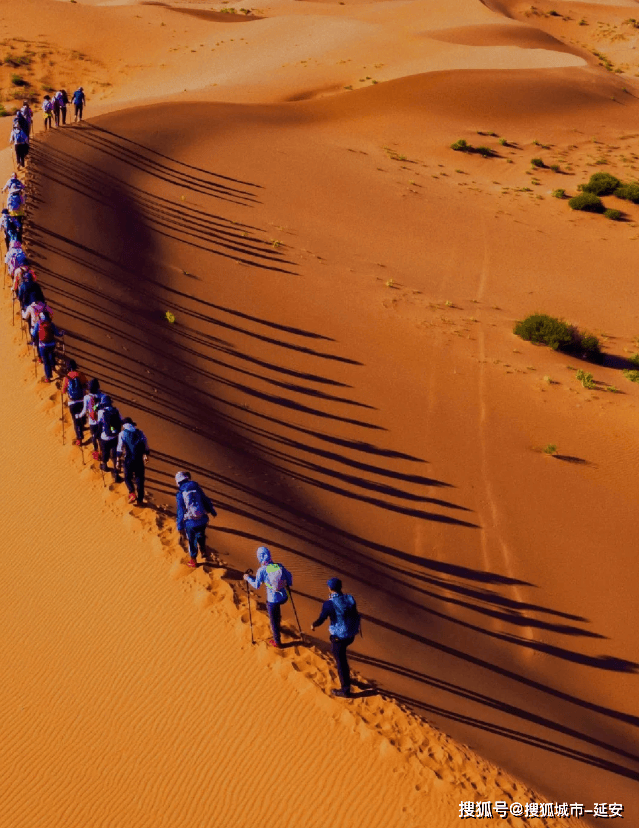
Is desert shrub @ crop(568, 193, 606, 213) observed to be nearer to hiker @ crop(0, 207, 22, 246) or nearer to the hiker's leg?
hiker @ crop(0, 207, 22, 246)

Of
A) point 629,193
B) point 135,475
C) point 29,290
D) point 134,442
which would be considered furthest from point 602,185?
point 134,442

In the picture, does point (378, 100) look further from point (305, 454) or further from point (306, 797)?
point (306, 797)

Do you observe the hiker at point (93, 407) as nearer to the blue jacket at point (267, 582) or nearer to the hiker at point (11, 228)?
the blue jacket at point (267, 582)

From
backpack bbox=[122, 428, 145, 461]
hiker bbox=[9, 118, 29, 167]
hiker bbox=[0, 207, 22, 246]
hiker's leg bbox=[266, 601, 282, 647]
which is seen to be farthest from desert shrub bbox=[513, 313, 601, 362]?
hiker bbox=[9, 118, 29, 167]

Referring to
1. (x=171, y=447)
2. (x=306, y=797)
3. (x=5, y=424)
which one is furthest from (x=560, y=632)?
(x=5, y=424)

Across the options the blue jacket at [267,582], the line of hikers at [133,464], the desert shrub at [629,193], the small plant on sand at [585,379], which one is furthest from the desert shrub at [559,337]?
the desert shrub at [629,193]

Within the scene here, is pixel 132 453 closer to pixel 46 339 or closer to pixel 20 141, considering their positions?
pixel 46 339
